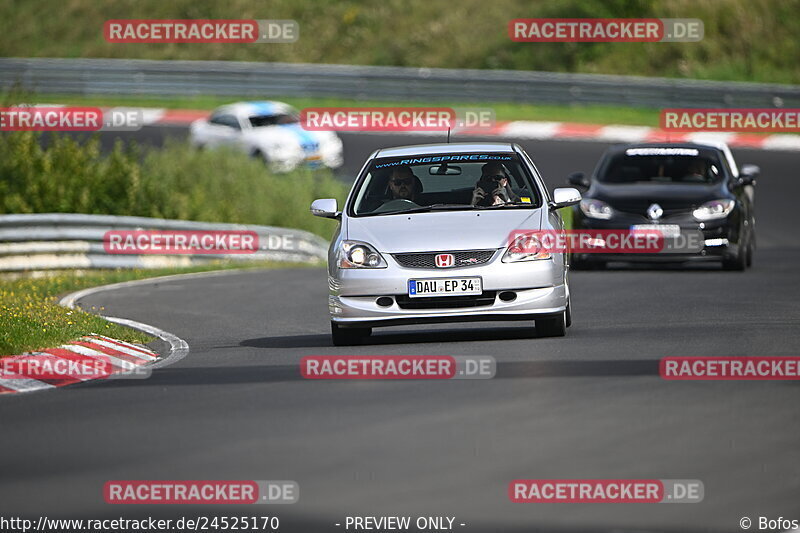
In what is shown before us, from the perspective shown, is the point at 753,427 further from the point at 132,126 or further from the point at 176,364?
the point at 132,126

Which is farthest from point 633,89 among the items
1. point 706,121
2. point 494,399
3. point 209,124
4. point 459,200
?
point 494,399

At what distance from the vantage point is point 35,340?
41.9 ft

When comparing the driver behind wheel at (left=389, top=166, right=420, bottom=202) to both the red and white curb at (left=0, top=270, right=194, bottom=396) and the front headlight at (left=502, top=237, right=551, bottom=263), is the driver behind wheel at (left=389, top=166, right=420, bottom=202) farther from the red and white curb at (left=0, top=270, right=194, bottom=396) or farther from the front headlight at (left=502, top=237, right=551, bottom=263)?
the red and white curb at (left=0, top=270, right=194, bottom=396)

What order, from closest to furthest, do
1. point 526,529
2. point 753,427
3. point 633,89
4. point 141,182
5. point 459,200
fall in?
point 526,529
point 753,427
point 459,200
point 141,182
point 633,89

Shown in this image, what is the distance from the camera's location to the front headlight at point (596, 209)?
20.1 meters

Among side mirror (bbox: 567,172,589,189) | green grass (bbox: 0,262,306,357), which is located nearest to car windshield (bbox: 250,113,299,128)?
side mirror (bbox: 567,172,589,189)

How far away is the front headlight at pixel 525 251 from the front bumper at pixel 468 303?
0.05 meters

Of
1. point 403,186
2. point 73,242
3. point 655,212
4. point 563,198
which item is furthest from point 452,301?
point 73,242

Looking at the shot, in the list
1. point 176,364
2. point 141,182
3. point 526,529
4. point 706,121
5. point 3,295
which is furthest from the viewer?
point 706,121

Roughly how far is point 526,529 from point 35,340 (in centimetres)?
709

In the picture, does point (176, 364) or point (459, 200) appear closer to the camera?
point (176, 364)

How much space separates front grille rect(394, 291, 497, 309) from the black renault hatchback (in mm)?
8133

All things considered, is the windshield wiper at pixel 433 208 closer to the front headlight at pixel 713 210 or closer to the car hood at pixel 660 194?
the car hood at pixel 660 194

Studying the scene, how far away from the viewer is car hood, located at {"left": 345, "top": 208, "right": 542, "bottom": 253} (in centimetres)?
1218
